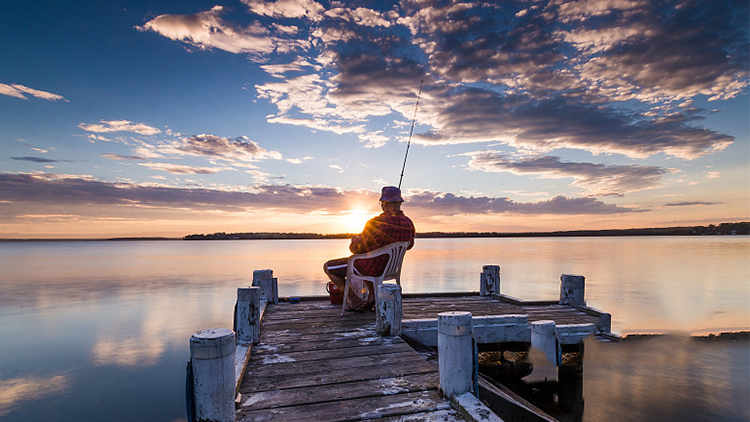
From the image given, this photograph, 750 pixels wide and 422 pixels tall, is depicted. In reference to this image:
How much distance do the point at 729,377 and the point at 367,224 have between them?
9.58 meters

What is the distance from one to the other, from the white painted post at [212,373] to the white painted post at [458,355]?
6.04ft

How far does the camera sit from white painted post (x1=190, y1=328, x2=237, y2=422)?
8.74ft

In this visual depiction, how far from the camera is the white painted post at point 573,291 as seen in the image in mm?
8289

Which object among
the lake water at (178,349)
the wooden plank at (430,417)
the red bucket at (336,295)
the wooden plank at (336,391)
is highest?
the red bucket at (336,295)

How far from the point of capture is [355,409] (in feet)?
10.5

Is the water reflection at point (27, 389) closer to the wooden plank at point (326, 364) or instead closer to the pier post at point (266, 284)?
the pier post at point (266, 284)

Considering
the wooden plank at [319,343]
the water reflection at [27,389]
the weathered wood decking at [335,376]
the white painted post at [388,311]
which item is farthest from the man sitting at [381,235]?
the water reflection at [27,389]

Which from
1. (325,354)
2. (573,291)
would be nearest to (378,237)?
(325,354)

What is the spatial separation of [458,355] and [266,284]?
5.46 metres

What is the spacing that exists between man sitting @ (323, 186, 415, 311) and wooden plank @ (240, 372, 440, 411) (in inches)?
101

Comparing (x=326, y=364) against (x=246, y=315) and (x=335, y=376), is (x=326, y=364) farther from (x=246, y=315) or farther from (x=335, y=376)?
(x=246, y=315)

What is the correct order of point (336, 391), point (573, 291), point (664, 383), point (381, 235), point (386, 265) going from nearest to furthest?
1. point (336, 391)
2. point (381, 235)
3. point (386, 265)
4. point (664, 383)
5. point (573, 291)

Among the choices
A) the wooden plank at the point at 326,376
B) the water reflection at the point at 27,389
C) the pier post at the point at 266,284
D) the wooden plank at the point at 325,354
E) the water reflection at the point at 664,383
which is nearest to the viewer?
the wooden plank at the point at 326,376

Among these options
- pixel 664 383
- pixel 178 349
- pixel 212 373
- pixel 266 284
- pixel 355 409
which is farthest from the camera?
pixel 178 349
